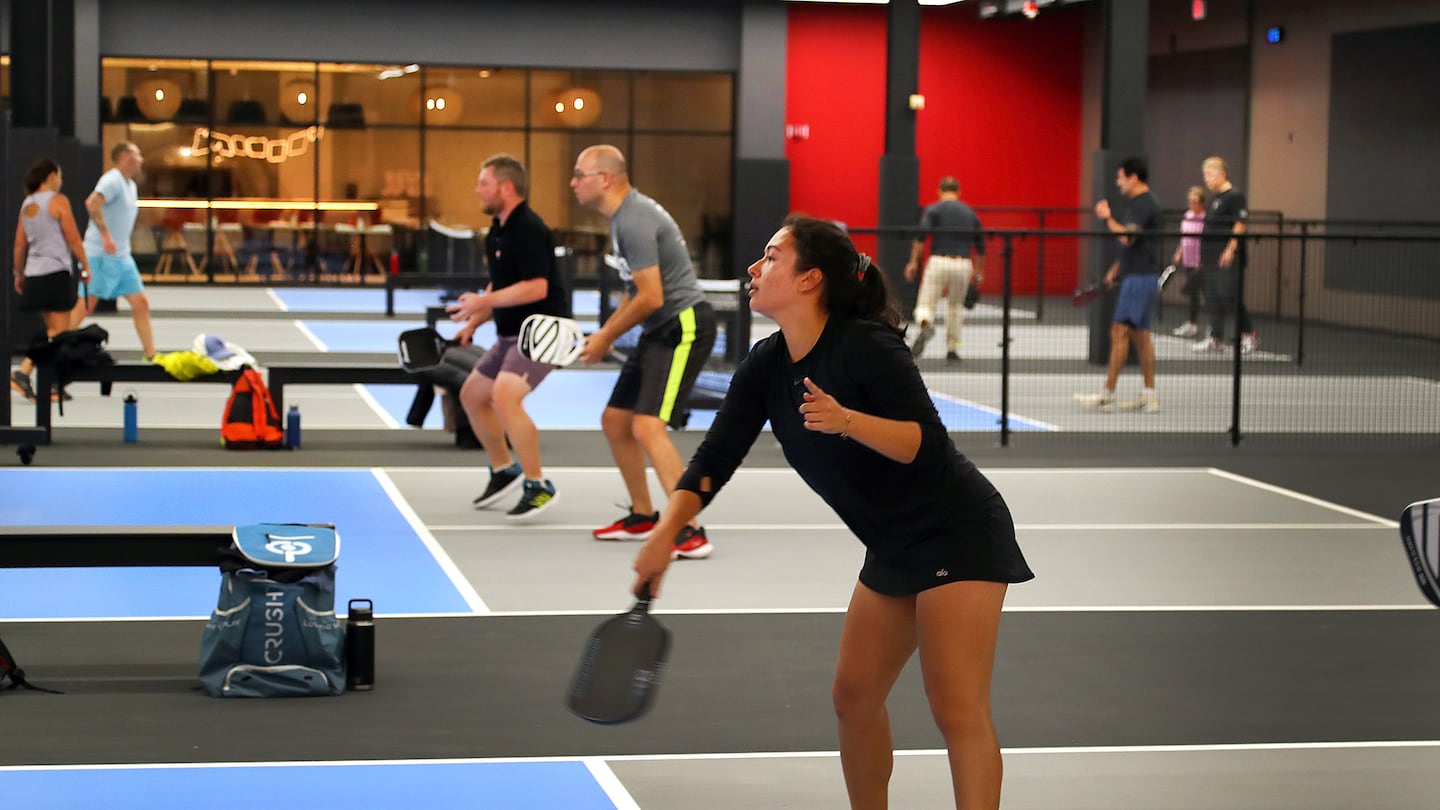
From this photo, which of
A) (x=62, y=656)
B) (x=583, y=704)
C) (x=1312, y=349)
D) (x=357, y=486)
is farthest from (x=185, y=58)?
(x=583, y=704)

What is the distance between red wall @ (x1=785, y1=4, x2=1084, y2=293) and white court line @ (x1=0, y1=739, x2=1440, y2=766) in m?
29.2

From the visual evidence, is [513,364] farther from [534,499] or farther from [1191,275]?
[1191,275]

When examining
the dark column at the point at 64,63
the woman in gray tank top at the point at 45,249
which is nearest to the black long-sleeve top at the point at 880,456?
the woman in gray tank top at the point at 45,249

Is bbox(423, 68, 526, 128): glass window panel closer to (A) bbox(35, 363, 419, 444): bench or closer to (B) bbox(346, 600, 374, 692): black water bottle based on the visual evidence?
(A) bbox(35, 363, 419, 444): bench

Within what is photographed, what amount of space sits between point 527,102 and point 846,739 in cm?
3170

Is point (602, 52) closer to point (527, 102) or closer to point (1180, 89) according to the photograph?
point (527, 102)

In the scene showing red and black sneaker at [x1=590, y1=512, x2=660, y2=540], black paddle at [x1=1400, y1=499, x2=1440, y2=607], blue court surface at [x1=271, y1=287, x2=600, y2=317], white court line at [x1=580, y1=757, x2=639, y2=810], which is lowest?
white court line at [x1=580, y1=757, x2=639, y2=810]

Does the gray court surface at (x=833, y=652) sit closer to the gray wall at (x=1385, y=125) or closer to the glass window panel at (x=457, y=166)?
the gray wall at (x=1385, y=125)

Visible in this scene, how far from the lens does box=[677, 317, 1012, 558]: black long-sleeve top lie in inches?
184

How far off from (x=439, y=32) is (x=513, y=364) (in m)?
25.2

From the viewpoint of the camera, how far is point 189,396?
58.2ft

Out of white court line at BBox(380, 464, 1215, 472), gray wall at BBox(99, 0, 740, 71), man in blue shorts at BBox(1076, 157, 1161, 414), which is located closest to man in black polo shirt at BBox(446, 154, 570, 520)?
white court line at BBox(380, 464, 1215, 472)

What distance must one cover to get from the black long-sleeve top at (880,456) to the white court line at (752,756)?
164cm

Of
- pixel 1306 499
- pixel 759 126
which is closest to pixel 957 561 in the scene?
pixel 1306 499
